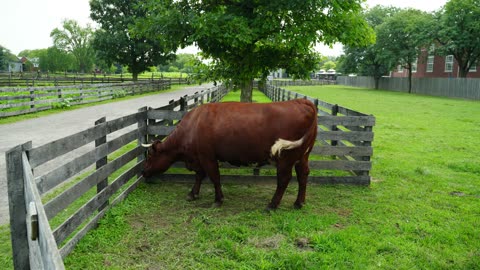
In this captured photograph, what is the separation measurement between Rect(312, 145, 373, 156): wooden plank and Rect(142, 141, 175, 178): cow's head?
2.50 m

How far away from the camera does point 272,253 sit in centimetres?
414

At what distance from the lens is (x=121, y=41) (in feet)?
118

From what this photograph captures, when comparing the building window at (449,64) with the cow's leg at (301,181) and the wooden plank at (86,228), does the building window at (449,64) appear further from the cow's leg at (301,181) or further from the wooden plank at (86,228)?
the wooden plank at (86,228)

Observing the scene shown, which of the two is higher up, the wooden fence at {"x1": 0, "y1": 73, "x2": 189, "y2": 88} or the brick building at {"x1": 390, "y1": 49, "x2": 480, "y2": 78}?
the brick building at {"x1": 390, "y1": 49, "x2": 480, "y2": 78}

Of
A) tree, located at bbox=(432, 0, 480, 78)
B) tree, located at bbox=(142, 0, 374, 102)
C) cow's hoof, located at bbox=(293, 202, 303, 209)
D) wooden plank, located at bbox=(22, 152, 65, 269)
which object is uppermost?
tree, located at bbox=(432, 0, 480, 78)

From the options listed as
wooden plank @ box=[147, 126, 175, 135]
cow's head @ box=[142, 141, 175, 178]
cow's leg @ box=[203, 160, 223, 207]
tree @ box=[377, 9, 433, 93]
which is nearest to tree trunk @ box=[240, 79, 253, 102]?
wooden plank @ box=[147, 126, 175, 135]

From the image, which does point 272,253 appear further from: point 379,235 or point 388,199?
point 388,199

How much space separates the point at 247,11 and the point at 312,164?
3.54 metres

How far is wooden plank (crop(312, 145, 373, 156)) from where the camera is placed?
21.7ft

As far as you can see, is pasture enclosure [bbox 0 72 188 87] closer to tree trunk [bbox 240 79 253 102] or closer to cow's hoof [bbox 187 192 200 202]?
tree trunk [bbox 240 79 253 102]

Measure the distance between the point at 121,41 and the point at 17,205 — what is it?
35.6m

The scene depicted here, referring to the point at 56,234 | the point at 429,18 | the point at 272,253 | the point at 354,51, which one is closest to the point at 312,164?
the point at 272,253

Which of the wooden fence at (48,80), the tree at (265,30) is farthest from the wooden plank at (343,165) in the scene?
the wooden fence at (48,80)

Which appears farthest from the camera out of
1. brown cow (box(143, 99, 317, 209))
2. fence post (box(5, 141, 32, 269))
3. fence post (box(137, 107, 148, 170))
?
fence post (box(137, 107, 148, 170))
